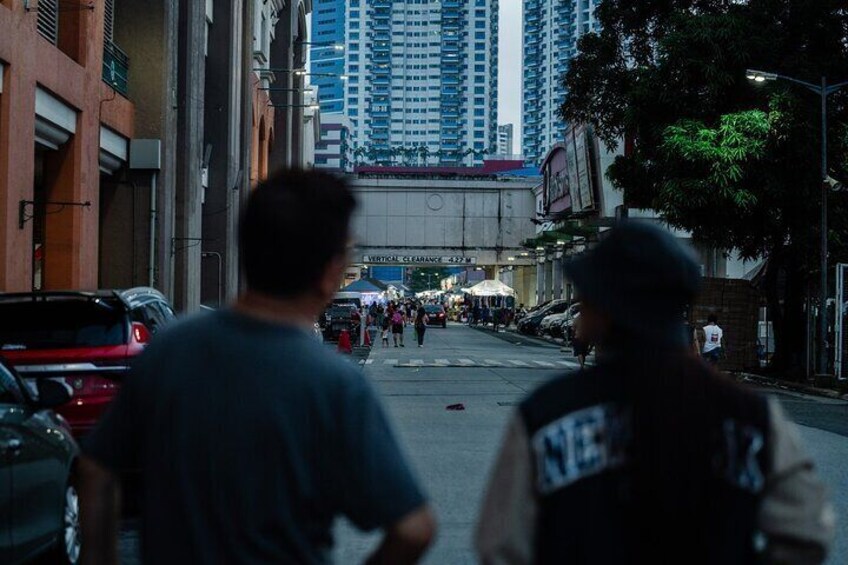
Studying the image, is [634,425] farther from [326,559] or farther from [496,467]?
[326,559]

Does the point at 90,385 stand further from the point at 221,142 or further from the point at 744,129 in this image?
the point at 221,142

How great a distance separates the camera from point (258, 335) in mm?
3141

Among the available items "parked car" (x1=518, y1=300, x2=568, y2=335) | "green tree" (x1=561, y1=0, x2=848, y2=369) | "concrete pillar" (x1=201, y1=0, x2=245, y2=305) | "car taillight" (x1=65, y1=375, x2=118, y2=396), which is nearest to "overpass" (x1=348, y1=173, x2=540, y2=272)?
"parked car" (x1=518, y1=300, x2=568, y2=335)

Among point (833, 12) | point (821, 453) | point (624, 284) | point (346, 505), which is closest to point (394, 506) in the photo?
point (346, 505)

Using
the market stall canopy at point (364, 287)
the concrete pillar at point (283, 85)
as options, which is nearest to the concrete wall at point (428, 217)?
the market stall canopy at point (364, 287)

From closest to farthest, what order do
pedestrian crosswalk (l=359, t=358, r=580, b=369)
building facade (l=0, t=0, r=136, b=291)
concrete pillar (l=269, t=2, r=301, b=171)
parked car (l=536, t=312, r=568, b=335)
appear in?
building facade (l=0, t=0, r=136, b=291), pedestrian crosswalk (l=359, t=358, r=580, b=369), concrete pillar (l=269, t=2, r=301, b=171), parked car (l=536, t=312, r=568, b=335)

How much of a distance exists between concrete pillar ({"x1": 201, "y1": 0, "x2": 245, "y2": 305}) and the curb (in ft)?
58.0

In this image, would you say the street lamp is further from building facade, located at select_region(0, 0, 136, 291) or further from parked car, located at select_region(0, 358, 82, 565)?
parked car, located at select_region(0, 358, 82, 565)

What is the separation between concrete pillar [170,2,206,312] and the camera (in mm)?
36250

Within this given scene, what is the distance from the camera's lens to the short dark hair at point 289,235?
3.21 meters

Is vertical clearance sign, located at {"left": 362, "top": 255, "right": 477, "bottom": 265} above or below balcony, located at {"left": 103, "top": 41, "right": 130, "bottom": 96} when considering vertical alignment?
below

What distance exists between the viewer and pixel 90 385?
34.9 feet

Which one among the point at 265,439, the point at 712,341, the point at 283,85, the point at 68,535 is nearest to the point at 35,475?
the point at 68,535

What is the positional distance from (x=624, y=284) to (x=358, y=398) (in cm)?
66
